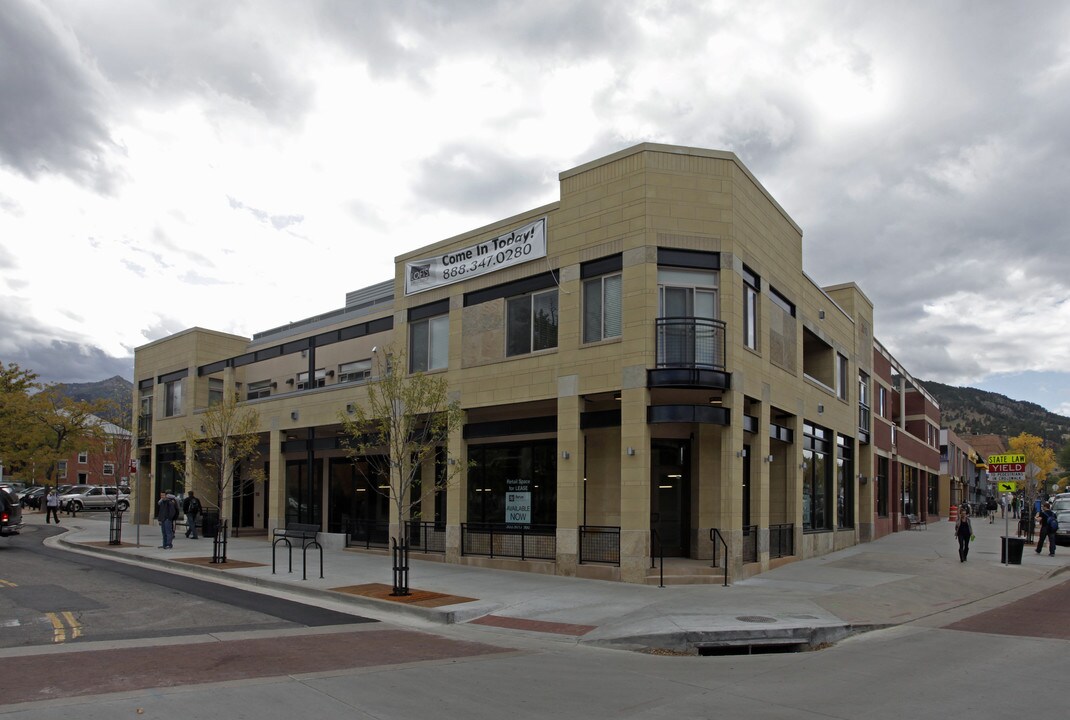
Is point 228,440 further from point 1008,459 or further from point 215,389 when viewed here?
point 1008,459

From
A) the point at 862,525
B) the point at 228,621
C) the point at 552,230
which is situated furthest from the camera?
the point at 862,525

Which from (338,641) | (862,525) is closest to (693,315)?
(338,641)

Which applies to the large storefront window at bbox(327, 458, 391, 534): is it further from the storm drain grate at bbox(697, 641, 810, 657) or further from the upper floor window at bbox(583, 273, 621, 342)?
the storm drain grate at bbox(697, 641, 810, 657)

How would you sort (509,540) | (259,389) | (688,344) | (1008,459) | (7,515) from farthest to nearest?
(259,389) → (1008,459) → (7,515) → (509,540) → (688,344)

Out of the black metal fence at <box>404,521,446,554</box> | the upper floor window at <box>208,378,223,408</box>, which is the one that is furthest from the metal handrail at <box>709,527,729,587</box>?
the upper floor window at <box>208,378,223,408</box>

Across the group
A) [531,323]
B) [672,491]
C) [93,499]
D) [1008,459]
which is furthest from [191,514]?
[1008,459]

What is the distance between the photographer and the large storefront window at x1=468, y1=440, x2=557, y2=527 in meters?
22.0

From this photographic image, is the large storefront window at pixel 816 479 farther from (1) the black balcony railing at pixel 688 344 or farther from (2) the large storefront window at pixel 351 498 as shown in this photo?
(2) the large storefront window at pixel 351 498

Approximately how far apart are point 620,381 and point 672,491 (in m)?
4.12

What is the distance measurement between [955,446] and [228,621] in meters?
67.4

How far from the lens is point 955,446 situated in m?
68.3

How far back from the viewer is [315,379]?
3212 cm

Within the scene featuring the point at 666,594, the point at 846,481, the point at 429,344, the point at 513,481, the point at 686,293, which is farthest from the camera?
the point at 846,481

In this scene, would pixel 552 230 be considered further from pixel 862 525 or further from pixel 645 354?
pixel 862 525
